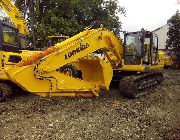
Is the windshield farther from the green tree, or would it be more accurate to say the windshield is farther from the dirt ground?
the green tree

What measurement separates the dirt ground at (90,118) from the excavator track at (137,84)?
0.25 meters

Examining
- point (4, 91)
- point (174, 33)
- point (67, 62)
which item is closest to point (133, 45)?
point (67, 62)

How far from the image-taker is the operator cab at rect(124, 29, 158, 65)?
1195 cm

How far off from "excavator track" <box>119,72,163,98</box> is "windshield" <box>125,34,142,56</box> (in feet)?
2.64

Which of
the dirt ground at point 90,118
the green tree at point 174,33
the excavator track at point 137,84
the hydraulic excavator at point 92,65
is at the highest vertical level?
the green tree at point 174,33

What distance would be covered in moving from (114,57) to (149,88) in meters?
1.84

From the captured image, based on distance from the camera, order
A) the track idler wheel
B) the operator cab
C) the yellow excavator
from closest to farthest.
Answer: the yellow excavator < the track idler wheel < the operator cab

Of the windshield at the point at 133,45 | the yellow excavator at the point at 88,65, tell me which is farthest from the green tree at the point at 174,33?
the windshield at the point at 133,45

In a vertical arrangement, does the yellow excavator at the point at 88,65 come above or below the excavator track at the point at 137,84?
above

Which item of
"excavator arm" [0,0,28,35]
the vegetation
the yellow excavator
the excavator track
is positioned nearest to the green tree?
the vegetation

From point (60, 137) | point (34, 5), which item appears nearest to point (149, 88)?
point (60, 137)

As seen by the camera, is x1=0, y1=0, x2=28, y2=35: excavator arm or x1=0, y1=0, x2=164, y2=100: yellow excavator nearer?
x1=0, y1=0, x2=164, y2=100: yellow excavator

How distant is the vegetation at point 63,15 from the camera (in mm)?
25938

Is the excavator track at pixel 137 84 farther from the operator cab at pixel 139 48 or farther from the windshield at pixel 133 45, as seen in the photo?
the windshield at pixel 133 45
